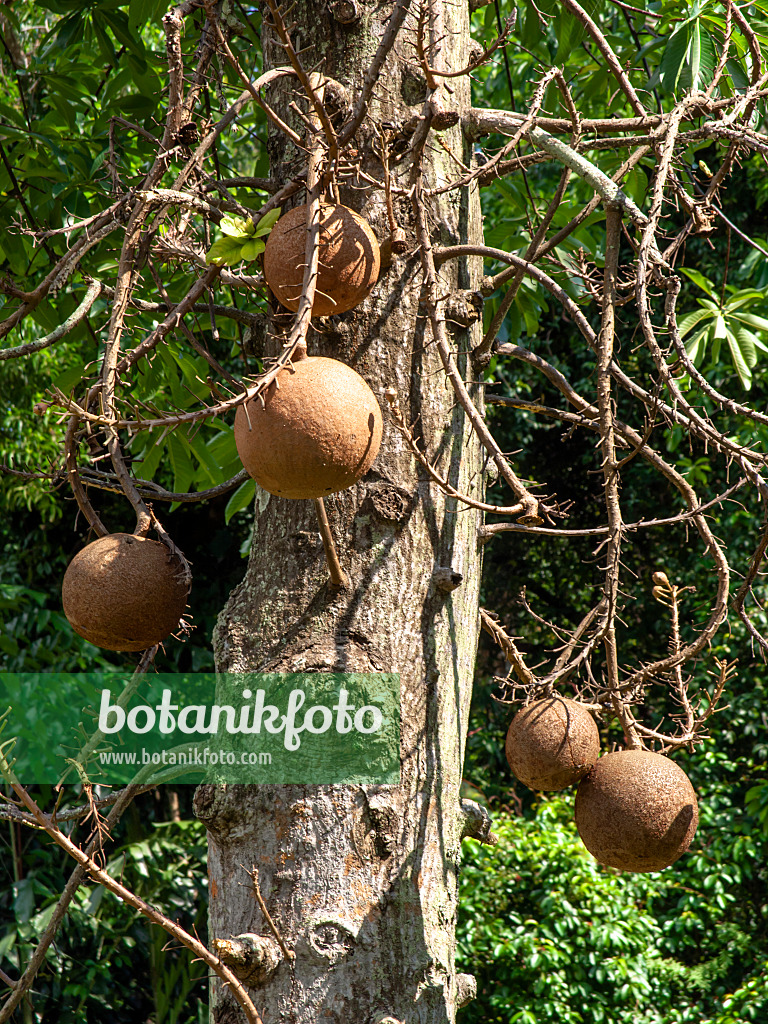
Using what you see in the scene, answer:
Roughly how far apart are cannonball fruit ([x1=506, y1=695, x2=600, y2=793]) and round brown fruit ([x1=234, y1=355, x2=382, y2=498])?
0.63m

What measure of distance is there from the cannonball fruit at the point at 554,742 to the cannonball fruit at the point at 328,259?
2.36ft

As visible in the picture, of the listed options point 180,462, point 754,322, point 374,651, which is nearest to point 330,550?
point 374,651

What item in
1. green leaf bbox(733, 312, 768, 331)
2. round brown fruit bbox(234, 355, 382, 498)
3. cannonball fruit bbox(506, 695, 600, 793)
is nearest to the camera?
round brown fruit bbox(234, 355, 382, 498)

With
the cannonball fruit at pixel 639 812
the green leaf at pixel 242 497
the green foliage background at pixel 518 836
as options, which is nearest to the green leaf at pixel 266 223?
the cannonball fruit at pixel 639 812

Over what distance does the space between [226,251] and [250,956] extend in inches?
34.9

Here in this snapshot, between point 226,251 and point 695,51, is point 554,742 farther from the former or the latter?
point 695,51

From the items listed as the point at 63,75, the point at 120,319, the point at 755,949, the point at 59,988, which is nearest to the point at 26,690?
the point at 59,988

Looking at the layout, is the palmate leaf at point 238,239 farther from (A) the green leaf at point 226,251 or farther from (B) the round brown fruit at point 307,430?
(B) the round brown fruit at point 307,430

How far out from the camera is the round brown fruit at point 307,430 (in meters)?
0.98

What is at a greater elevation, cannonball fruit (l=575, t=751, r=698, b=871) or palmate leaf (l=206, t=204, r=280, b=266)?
palmate leaf (l=206, t=204, r=280, b=266)

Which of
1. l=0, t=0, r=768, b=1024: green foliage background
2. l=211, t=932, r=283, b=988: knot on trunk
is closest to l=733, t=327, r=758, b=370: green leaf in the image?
l=0, t=0, r=768, b=1024: green foliage background

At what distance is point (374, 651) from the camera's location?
1.31 metres

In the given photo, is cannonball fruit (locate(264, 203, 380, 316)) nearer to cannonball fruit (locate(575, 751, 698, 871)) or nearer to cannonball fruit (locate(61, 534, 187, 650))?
cannonball fruit (locate(61, 534, 187, 650))

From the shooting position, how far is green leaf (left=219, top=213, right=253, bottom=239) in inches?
47.4
